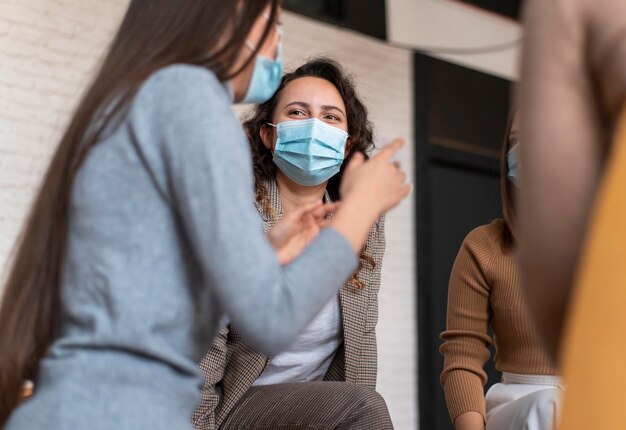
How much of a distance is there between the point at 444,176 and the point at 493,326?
300 cm

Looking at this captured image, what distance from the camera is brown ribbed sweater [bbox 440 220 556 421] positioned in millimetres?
2281

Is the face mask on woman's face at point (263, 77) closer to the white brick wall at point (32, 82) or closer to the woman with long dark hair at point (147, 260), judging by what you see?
the woman with long dark hair at point (147, 260)

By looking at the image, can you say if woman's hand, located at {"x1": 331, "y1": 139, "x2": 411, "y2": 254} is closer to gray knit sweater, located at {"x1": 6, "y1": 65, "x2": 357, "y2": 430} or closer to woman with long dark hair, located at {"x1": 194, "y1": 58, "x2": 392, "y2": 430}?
gray knit sweater, located at {"x1": 6, "y1": 65, "x2": 357, "y2": 430}

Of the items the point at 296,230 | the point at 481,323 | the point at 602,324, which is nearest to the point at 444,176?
the point at 481,323

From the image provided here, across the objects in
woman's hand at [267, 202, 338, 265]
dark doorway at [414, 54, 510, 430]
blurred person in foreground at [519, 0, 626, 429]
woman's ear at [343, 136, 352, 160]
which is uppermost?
blurred person in foreground at [519, 0, 626, 429]

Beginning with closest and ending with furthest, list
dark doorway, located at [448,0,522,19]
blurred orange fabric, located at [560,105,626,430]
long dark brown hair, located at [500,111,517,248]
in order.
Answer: blurred orange fabric, located at [560,105,626,430] → long dark brown hair, located at [500,111,517,248] → dark doorway, located at [448,0,522,19]

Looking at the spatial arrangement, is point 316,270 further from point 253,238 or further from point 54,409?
point 54,409

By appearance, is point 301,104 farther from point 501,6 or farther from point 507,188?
point 501,6

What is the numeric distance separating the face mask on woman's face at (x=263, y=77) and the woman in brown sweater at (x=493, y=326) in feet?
3.33

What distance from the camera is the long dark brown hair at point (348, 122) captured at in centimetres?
249

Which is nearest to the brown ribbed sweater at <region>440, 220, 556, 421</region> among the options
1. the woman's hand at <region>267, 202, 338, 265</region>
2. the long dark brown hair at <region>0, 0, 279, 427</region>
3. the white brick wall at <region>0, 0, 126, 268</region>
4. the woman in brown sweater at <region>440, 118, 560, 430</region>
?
the woman in brown sweater at <region>440, 118, 560, 430</region>

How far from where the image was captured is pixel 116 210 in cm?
108

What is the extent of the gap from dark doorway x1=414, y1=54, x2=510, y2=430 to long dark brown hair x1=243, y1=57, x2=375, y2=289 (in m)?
2.48

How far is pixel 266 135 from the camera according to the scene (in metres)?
2.54
